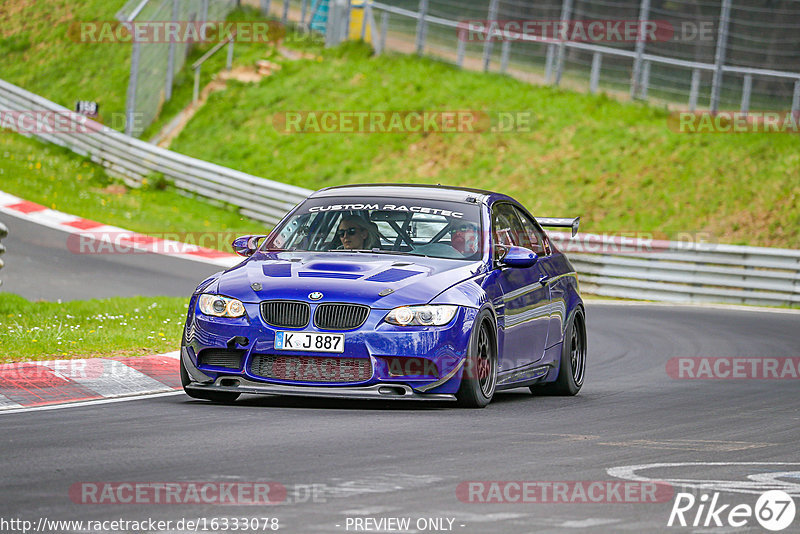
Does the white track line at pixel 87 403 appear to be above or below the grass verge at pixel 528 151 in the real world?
below

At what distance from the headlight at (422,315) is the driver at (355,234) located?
1.16 m

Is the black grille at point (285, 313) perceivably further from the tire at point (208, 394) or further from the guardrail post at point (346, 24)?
the guardrail post at point (346, 24)

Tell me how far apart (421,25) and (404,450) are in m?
27.6

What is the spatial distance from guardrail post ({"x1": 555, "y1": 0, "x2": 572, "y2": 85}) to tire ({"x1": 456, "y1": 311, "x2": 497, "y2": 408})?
67.4 feet

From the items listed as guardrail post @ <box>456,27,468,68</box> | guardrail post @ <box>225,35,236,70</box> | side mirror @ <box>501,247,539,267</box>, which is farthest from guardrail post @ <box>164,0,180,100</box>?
side mirror @ <box>501,247,539,267</box>

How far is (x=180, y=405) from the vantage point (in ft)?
31.1

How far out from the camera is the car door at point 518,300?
1008 centimetres

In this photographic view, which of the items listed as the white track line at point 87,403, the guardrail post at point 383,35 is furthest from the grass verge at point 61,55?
the white track line at point 87,403

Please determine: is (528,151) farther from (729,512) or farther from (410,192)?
(729,512)

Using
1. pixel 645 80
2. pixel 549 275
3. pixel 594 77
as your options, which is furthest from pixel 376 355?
pixel 594 77

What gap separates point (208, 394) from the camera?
380 inches

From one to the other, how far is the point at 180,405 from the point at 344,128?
78.9ft

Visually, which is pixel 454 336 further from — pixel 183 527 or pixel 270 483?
pixel 183 527

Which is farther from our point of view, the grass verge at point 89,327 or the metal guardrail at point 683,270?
the metal guardrail at point 683,270
